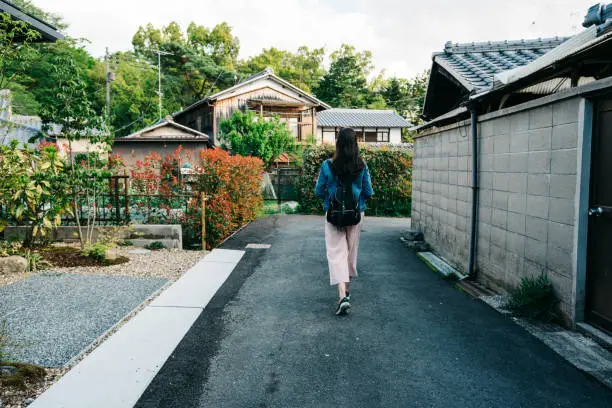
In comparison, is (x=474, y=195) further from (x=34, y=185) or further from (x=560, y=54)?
(x=34, y=185)

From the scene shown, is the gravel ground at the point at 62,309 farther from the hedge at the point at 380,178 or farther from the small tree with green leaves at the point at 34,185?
the hedge at the point at 380,178

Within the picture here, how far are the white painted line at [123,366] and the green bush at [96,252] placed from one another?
280 centimetres

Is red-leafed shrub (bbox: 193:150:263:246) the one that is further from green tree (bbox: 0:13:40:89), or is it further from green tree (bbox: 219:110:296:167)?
green tree (bbox: 219:110:296:167)

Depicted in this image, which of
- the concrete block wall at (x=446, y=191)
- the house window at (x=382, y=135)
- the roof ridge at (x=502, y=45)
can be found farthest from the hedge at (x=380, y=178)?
the house window at (x=382, y=135)

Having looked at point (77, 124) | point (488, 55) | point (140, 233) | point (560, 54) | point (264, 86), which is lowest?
point (140, 233)

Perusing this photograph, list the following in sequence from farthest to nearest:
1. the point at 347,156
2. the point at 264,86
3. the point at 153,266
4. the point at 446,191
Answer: the point at 264,86
the point at 446,191
the point at 153,266
the point at 347,156

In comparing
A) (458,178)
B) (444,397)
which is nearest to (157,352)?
(444,397)

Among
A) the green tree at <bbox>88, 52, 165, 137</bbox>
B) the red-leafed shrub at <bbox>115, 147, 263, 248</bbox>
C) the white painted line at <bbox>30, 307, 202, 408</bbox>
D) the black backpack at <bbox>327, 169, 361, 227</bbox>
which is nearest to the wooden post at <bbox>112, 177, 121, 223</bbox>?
the red-leafed shrub at <bbox>115, 147, 263, 248</bbox>

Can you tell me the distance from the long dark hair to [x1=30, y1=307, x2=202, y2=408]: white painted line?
220 centimetres

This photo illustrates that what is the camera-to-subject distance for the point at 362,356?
3652mm

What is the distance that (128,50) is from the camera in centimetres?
4584

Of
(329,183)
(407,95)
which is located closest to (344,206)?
(329,183)

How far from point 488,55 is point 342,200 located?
563 cm

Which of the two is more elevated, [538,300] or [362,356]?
[538,300]
